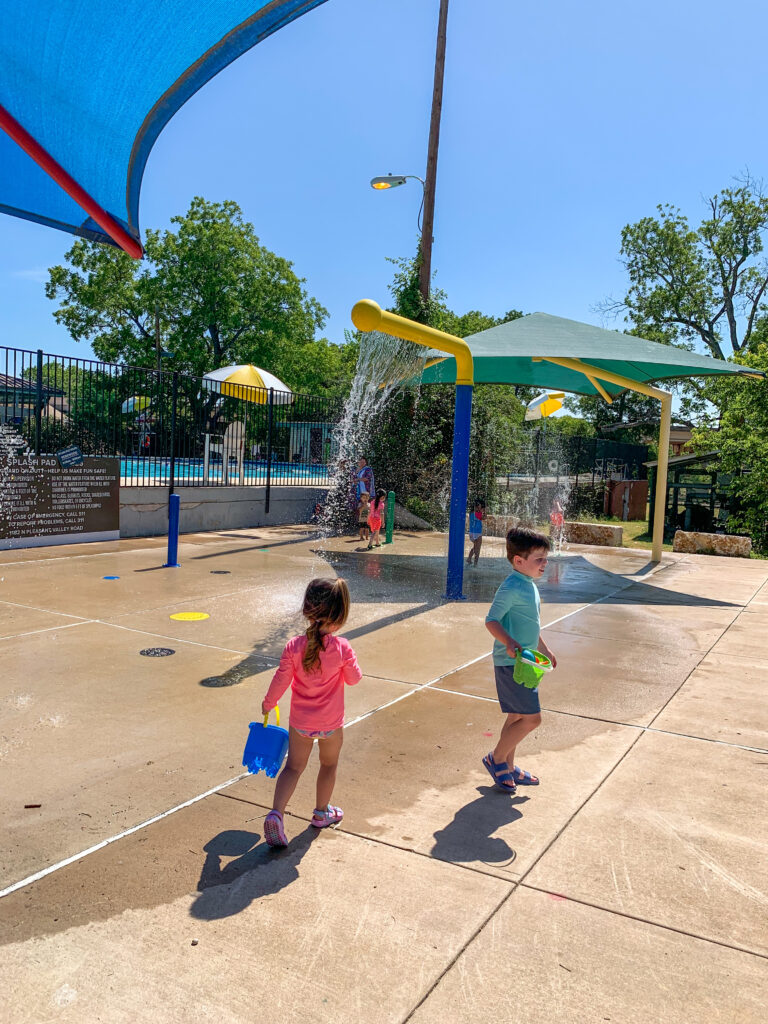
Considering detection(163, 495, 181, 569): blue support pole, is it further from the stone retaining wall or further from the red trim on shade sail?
the stone retaining wall

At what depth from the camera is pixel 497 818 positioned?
370cm

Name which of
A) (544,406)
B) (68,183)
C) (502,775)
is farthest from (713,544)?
(68,183)

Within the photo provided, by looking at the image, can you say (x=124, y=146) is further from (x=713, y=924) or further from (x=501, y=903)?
(x=713, y=924)

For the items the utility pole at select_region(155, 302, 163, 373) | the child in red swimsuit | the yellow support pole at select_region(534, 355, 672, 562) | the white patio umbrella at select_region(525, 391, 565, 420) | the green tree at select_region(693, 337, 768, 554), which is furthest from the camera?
the utility pole at select_region(155, 302, 163, 373)

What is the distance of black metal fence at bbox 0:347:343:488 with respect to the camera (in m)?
11.8

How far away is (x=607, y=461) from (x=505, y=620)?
24.2 metres

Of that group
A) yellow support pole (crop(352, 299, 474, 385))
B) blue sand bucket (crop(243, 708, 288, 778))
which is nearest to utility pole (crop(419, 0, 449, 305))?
yellow support pole (crop(352, 299, 474, 385))

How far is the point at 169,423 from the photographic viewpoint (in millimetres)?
14773

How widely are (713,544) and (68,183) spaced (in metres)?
14.6

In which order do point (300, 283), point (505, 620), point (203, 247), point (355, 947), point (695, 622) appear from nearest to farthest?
point (355, 947)
point (505, 620)
point (695, 622)
point (203, 247)
point (300, 283)

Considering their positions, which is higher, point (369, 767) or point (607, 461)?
point (607, 461)

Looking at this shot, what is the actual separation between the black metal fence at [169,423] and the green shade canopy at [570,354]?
4.46 m

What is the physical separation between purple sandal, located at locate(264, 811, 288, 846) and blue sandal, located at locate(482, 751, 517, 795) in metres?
1.24

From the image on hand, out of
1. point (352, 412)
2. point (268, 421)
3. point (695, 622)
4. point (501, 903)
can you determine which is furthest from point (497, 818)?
point (352, 412)
